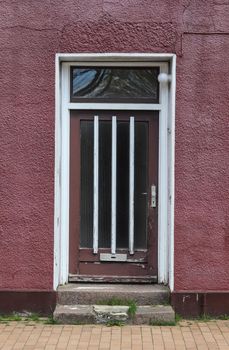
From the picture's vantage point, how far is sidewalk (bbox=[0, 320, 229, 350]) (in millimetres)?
6004

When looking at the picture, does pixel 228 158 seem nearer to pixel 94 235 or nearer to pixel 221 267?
pixel 221 267

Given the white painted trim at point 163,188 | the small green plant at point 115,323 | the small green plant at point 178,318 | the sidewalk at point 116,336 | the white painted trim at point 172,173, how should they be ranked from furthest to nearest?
1. the white painted trim at point 163,188
2. the white painted trim at point 172,173
3. the small green plant at point 178,318
4. the small green plant at point 115,323
5. the sidewalk at point 116,336

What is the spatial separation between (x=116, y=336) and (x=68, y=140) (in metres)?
2.33

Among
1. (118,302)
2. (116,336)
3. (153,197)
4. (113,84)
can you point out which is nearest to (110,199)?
(153,197)

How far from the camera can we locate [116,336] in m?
6.28

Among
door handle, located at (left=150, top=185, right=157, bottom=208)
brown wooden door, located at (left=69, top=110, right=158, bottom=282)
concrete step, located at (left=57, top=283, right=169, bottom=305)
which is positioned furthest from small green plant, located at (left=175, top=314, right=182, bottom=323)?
door handle, located at (left=150, top=185, right=157, bottom=208)

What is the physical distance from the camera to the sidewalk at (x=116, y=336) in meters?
6.00

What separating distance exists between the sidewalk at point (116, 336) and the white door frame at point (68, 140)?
646 mm

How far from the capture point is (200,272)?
695cm

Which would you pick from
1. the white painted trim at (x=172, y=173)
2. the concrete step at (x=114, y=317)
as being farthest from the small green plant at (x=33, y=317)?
the white painted trim at (x=172, y=173)

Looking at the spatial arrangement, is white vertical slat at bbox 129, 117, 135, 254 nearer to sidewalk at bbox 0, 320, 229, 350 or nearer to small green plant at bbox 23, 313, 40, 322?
sidewalk at bbox 0, 320, 229, 350

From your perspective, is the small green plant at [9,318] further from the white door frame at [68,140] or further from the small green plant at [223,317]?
the small green plant at [223,317]

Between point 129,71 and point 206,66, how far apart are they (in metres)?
0.92

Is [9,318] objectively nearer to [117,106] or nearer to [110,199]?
[110,199]
